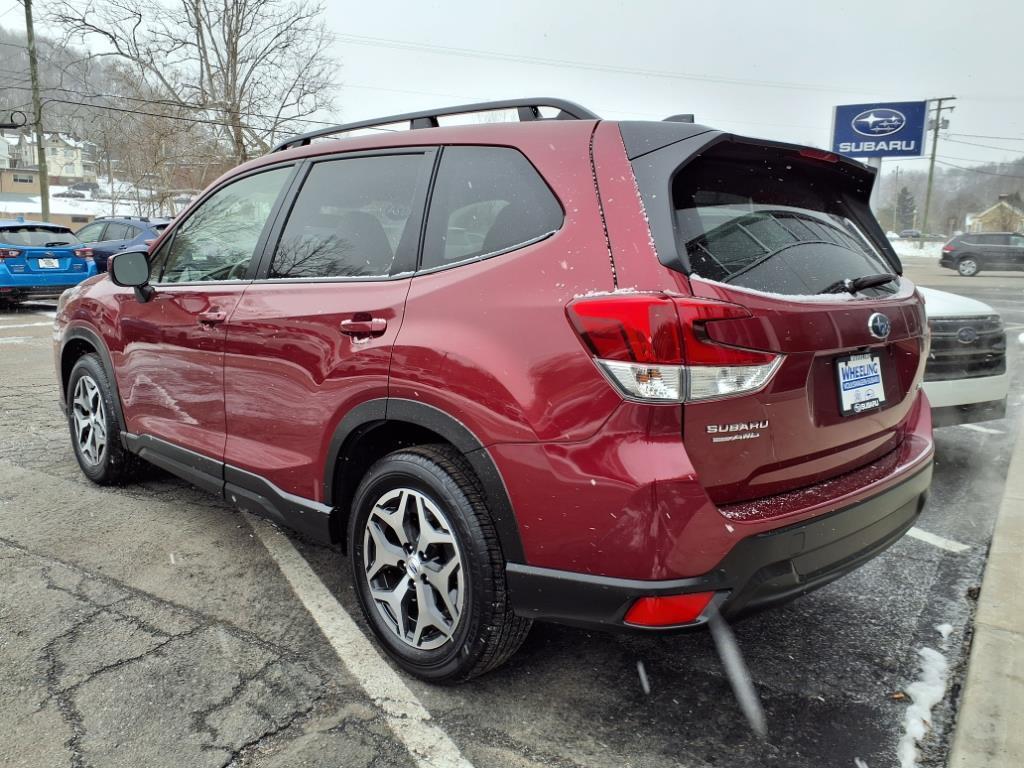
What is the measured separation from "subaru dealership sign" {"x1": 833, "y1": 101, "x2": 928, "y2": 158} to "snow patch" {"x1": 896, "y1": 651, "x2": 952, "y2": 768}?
30999 millimetres

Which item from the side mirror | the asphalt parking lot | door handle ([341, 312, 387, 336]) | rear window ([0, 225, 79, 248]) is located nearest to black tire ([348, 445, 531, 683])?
the asphalt parking lot

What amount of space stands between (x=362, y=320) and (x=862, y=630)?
2146mm

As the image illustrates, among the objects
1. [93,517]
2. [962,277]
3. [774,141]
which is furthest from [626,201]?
[962,277]

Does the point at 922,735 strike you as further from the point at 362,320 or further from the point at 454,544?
the point at 362,320

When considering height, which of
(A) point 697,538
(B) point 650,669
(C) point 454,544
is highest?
(A) point 697,538

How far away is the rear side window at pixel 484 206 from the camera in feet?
7.24

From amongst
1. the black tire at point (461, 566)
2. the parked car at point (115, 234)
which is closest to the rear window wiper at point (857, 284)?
the black tire at point (461, 566)

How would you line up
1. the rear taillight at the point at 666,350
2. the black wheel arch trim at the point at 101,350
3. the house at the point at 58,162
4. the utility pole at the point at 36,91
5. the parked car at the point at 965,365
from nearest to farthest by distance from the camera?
the rear taillight at the point at 666,350
the black wheel arch trim at the point at 101,350
the parked car at the point at 965,365
the utility pole at the point at 36,91
the house at the point at 58,162

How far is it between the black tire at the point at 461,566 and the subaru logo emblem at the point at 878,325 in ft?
4.08

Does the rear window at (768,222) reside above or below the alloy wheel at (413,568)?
above

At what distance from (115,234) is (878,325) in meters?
16.5

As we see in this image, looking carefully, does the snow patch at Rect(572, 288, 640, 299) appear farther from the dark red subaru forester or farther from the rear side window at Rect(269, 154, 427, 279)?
the rear side window at Rect(269, 154, 427, 279)

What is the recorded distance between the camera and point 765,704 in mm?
2359

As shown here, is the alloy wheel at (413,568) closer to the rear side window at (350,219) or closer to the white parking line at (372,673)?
the white parking line at (372,673)
